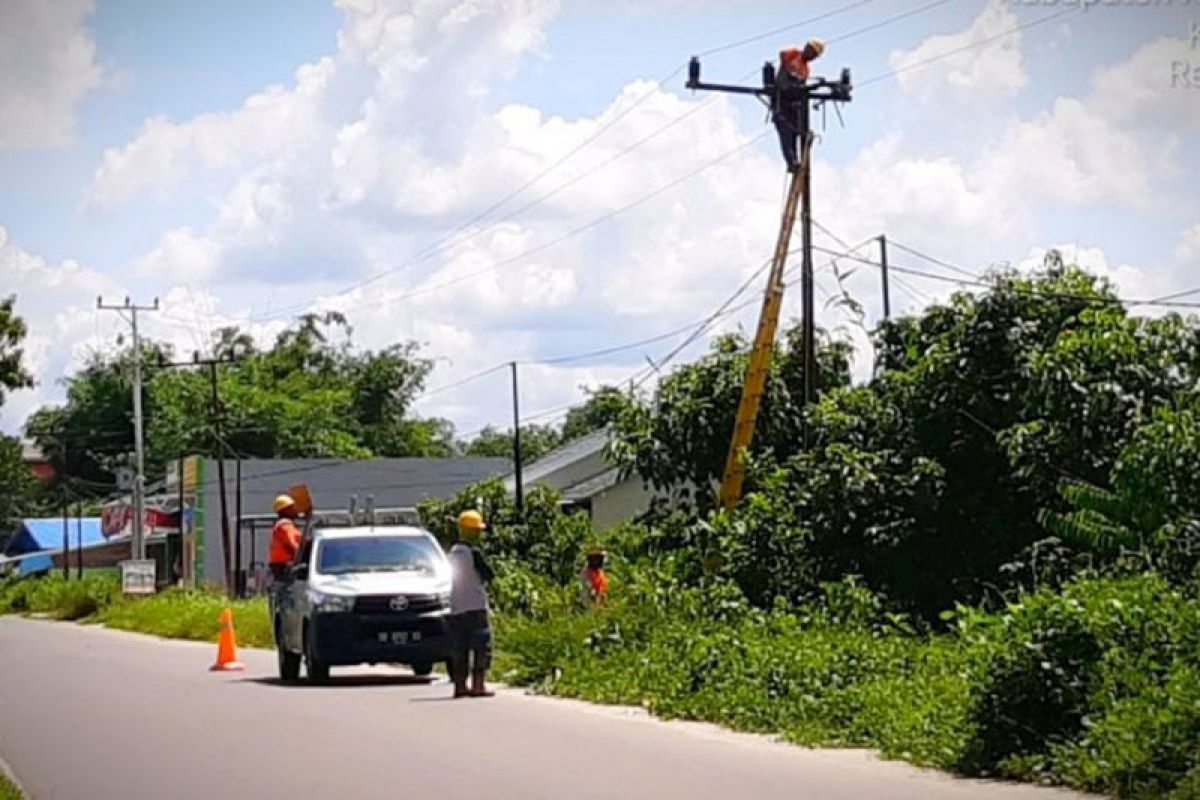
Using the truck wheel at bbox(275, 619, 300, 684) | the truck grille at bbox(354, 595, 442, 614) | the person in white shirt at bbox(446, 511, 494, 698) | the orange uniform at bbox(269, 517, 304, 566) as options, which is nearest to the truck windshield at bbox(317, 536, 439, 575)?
the truck grille at bbox(354, 595, 442, 614)

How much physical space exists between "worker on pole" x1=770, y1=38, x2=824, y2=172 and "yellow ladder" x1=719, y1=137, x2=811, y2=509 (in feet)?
0.86

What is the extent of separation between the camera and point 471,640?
65.6ft

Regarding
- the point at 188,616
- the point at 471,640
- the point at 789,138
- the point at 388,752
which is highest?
the point at 789,138

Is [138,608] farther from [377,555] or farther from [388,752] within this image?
[388,752]

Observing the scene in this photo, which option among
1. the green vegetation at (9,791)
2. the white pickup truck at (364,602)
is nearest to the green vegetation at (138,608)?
the white pickup truck at (364,602)

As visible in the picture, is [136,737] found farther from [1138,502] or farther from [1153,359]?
[1153,359]

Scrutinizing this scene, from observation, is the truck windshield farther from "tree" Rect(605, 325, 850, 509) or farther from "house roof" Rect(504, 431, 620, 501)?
"house roof" Rect(504, 431, 620, 501)

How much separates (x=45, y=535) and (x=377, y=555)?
80274mm

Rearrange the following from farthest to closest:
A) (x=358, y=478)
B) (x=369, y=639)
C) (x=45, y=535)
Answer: (x=45, y=535)
(x=358, y=478)
(x=369, y=639)

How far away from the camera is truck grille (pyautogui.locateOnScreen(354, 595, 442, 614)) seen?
71.9 ft

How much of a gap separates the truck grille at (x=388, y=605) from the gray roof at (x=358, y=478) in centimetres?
5350

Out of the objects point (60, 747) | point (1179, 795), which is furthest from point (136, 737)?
point (1179, 795)

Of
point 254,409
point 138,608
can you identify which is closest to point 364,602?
point 138,608

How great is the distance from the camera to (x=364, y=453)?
326 ft
